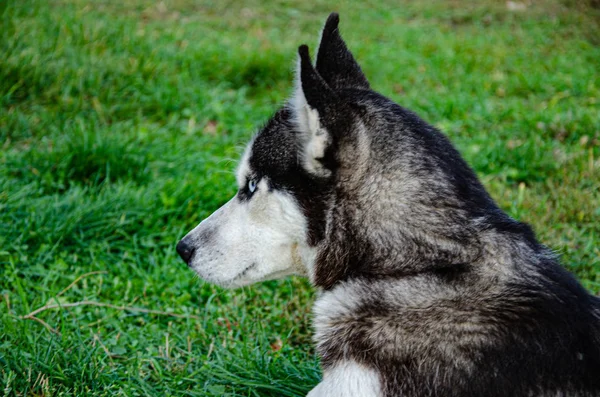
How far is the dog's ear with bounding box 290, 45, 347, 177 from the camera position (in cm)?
225

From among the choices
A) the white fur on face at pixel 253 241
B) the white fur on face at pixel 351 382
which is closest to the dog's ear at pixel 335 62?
the white fur on face at pixel 253 241

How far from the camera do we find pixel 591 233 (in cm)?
418

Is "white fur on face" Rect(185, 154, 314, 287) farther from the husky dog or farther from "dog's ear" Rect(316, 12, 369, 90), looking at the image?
"dog's ear" Rect(316, 12, 369, 90)

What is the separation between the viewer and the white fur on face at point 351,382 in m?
2.16

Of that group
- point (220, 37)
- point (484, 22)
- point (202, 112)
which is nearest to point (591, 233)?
point (202, 112)

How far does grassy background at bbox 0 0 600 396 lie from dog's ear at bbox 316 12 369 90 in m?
1.28

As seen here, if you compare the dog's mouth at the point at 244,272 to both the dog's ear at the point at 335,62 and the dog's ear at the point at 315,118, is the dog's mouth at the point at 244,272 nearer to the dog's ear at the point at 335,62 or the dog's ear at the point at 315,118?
the dog's ear at the point at 315,118

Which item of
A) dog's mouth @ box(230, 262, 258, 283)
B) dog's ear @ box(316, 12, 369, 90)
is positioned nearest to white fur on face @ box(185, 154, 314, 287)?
dog's mouth @ box(230, 262, 258, 283)

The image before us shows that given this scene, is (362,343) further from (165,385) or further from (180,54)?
(180,54)

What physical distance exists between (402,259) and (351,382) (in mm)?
442

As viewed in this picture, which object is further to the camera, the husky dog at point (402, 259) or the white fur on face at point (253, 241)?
the white fur on face at point (253, 241)

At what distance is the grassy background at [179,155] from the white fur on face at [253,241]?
1.76ft

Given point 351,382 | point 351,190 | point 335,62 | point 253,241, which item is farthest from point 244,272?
point 335,62

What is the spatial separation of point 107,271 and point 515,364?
2.49m
